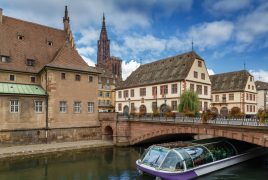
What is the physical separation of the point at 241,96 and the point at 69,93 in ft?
119

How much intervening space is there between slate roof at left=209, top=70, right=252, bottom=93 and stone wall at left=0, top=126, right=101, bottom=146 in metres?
32.2

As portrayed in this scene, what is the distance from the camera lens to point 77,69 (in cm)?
3198

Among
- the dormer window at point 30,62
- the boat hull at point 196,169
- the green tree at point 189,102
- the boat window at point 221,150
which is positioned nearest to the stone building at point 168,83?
the green tree at point 189,102

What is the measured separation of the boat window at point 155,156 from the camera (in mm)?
17391

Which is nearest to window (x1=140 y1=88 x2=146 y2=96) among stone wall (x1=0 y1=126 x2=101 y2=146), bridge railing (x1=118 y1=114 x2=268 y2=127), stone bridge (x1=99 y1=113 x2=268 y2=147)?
stone bridge (x1=99 y1=113 x2=268 y2=147)

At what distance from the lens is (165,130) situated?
25656 mm

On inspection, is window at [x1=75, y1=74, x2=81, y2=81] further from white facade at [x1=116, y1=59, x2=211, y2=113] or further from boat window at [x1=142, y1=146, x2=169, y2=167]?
boat window at [x1=142, y1=146, x2=169, y2=167]

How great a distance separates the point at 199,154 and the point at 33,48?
26.7m

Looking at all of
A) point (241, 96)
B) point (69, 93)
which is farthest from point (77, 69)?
point (241, 96)

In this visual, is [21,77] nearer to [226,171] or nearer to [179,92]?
[179,92]

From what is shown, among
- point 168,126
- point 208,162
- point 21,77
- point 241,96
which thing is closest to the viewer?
point 208,162

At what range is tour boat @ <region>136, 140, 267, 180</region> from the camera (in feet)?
54.1

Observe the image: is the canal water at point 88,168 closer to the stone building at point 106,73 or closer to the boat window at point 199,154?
the boat window at point 199,154

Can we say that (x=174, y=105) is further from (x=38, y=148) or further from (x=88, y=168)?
(x=38, y=148)
